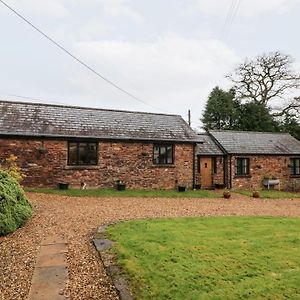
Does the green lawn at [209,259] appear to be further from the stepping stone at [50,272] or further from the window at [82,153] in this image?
the window at [82,153]

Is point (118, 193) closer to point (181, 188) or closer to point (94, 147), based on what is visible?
point (94, 147)

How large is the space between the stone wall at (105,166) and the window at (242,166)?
416cm

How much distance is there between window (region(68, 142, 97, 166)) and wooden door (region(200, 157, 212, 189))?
7.76 metres

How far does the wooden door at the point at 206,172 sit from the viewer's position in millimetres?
20297

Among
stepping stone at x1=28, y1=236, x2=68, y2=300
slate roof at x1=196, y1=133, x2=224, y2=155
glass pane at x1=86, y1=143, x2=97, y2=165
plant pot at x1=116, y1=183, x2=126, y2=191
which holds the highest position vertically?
slate roof at x1=196, y1=133, x2=224, y2=155

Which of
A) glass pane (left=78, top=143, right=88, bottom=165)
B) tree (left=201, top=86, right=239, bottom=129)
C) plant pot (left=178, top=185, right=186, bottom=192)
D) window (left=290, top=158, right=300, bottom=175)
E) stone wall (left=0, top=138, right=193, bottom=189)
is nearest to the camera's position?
stone wall (left=0, top=138, right=193, bottom=189)

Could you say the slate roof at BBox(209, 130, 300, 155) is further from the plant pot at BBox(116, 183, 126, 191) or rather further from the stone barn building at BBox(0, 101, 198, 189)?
the plant pot at BBox(116, 183, 126, 191)

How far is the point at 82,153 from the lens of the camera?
16.7m

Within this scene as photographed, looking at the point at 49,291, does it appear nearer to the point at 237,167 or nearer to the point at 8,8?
the point at 8,8

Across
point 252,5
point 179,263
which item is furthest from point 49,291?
point 252,5

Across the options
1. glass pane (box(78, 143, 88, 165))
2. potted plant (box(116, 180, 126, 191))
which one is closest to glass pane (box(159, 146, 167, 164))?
potted plant (box(116, 180, 126, 191))

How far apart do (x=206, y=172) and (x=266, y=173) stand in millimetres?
4769

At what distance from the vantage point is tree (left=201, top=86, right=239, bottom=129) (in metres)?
33.7

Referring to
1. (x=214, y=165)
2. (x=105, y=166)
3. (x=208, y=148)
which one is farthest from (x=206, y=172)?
(x=105, y=166)
